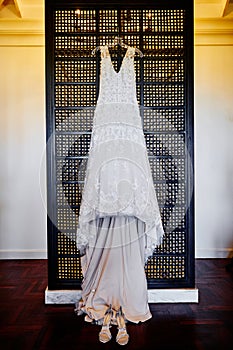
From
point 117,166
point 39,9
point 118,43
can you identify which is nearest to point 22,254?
point 117,166

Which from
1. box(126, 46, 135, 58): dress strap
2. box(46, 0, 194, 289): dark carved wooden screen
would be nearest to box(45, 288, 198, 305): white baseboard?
box(46, 0, 194, 289): dark carved wooden screen

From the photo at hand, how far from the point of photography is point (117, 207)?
238cm

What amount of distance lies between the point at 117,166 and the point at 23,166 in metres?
2.19

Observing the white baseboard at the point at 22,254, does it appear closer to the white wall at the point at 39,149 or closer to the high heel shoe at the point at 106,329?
the white wall at the point at 39,149

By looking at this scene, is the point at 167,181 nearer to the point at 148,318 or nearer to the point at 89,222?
the point at 89,222

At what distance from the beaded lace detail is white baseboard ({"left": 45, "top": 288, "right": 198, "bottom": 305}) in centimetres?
63

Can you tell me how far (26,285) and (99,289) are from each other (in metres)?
1.09

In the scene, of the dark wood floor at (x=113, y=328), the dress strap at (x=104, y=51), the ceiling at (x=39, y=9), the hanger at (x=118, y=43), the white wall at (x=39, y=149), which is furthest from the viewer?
the white wall at (x=39, y=149)

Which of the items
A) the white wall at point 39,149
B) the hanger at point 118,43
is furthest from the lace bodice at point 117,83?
the white wall at point 39,149

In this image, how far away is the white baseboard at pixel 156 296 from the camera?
9.18 feet

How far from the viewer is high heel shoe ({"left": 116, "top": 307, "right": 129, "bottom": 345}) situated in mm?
2151

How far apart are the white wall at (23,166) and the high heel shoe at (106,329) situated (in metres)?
2.00

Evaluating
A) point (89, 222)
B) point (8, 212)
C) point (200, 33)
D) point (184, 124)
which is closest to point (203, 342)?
point (89, 222)

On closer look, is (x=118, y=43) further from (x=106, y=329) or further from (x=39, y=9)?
(x=106, y=329)
